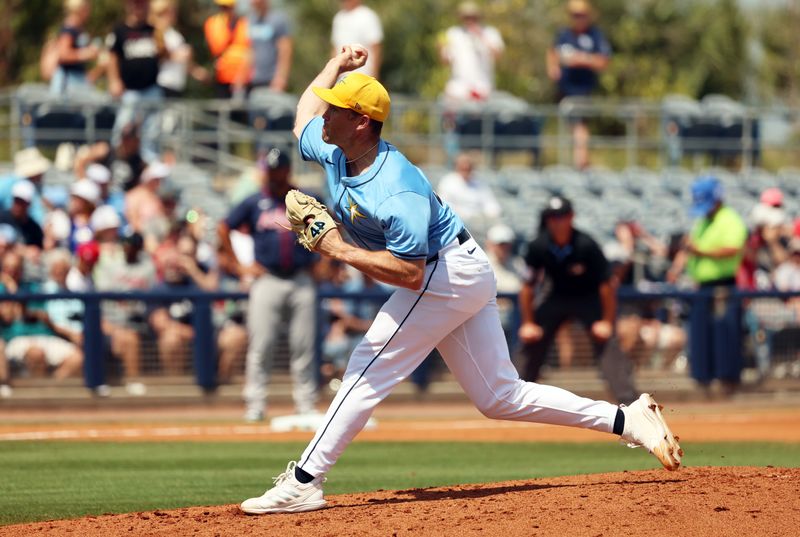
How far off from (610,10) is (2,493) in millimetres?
33065

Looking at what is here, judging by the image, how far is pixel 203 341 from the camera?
13.9m

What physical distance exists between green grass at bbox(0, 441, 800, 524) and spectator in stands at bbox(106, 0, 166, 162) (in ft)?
21.3

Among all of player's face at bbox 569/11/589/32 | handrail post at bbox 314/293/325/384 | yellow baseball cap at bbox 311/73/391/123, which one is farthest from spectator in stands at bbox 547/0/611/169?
yellow baseball cap at bbox 311/73/391/123

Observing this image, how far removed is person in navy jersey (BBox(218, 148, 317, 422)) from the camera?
12438 millimetres

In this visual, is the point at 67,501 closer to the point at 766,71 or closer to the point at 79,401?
the point at 79,401

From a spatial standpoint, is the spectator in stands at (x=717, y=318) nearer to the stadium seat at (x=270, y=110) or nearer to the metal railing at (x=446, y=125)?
the metal railing at (x=446, y=125)

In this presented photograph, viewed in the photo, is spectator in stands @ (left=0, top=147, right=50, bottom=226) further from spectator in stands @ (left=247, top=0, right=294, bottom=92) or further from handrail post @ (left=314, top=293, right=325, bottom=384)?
spectator in stands @ (left=247, top=0, right=294, bottom=92)

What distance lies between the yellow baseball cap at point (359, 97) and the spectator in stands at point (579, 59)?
12.8m

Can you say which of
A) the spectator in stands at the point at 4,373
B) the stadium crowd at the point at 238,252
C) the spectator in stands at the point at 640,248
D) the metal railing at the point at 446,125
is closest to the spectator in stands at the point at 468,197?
the stadium crowd at the point at 238,252

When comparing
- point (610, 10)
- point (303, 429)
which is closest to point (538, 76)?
point (610, 10)

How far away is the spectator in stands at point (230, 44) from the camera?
17.3 metres

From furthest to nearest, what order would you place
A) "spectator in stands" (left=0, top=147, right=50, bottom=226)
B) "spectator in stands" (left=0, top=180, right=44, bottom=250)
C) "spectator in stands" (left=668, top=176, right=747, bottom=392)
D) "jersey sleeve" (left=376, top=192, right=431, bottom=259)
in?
1. "spectator in stands" (left=0, top=147, right=50, bottom=226)
2. "spectator in stands" (left=668, top=176, right=747, bottom=392)
3. "spectator in stands" (left=0, top=180, right=44, bottom=250)
4. "jersey sleeve" (left=376, top=192, right=431, bottom=259)

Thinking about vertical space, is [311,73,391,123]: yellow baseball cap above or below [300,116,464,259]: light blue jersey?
above

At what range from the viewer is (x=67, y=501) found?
775 centimetres
